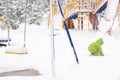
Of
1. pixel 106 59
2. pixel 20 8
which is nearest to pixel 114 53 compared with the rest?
pixel 106 59

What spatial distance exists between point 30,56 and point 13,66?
153cm

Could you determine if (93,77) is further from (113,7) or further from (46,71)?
(113,7)

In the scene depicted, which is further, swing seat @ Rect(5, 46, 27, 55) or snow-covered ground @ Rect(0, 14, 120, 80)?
swing seat @ Rect(5, 46, 27, 55)

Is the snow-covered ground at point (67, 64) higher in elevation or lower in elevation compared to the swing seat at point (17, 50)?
lower

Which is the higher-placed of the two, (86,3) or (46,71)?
(86,3)

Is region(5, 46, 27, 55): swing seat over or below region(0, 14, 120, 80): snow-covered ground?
over

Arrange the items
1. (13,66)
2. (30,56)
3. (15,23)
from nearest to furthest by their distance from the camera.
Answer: (13,66) → (30,56) → (15,23)

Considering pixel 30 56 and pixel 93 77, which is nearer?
pixel 93 77

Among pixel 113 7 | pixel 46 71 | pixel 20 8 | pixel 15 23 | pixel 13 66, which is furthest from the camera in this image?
pixel 20 8

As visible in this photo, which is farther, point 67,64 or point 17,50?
point 17,50

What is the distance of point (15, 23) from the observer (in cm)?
2552

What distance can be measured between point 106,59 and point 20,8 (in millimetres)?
20250

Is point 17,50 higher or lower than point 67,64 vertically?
higher

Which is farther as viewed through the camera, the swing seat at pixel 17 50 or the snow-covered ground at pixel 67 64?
the swing seat at pixel 17 50
